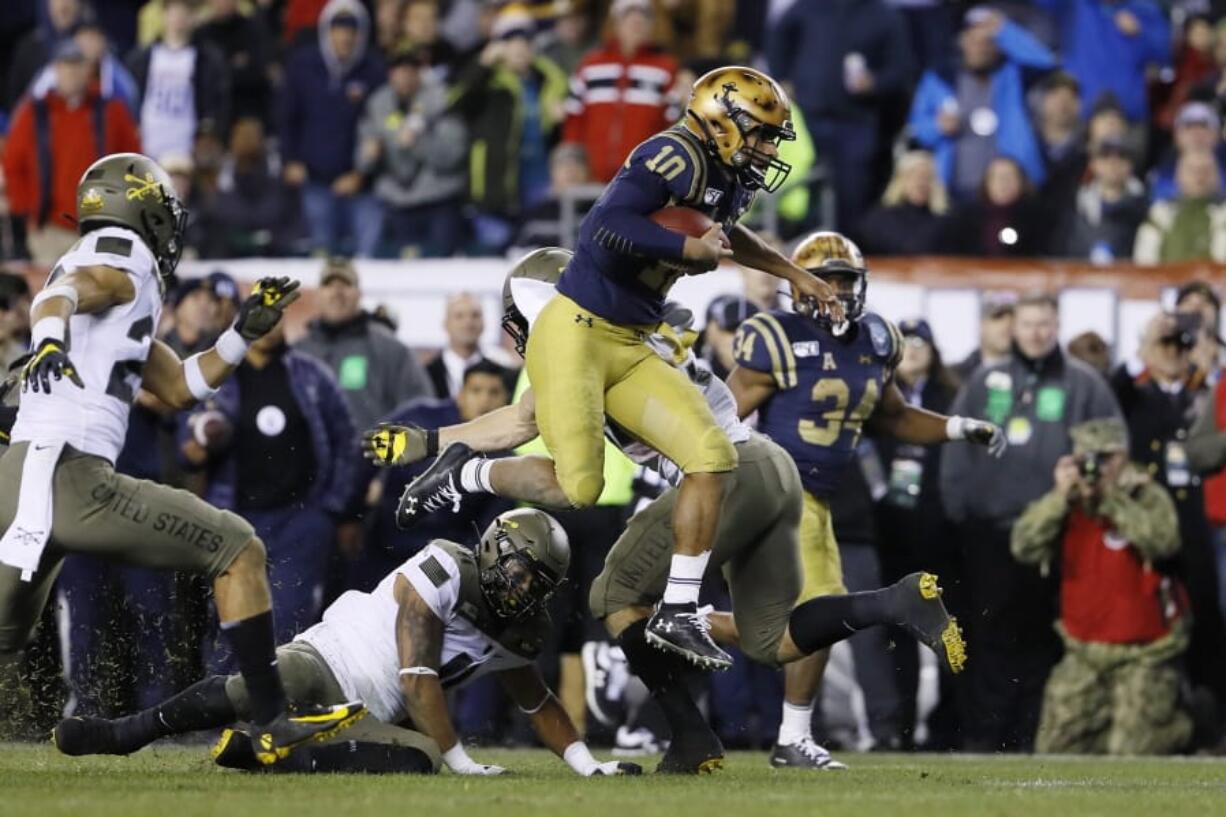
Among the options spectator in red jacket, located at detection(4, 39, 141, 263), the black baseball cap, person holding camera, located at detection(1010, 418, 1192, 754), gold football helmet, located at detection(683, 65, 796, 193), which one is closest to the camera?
gold football helmet, located at detection(683, 65, 796, 193)

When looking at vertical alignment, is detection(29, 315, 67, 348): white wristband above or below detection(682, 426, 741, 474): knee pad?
above

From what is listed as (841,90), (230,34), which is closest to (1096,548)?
(841,90)

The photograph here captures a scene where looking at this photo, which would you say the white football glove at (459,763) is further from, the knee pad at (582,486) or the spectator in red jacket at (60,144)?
the spectator in red jacket at (60,144)

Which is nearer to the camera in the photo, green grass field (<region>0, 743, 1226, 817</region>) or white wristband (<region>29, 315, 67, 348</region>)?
green grass field (<region>0, 743, 1226, 817</region>)

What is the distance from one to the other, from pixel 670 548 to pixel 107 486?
2.12 metres

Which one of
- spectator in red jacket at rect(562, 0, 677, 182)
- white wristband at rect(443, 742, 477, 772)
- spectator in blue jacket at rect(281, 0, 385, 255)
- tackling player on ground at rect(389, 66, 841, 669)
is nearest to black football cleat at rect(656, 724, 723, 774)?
tackling player on ground at rect(389, 66, 841, 669)

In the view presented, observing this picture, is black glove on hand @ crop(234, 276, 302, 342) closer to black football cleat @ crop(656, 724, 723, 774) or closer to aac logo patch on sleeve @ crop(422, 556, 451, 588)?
aac logo patch on sleeve @ crop(422, 556, 451, 588)

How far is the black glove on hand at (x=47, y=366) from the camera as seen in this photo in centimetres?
790

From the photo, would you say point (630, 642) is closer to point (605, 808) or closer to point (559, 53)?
point (605, 808)

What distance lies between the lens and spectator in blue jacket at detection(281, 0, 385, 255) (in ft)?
51.5

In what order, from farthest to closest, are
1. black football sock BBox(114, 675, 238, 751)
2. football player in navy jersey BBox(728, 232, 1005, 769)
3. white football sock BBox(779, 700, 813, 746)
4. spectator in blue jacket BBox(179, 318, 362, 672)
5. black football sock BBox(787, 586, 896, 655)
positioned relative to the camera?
1. spectator in blue jacket BBox(179, 318, 362, 672)
2. football player in navy jersey BBox(728, 232, 1005, 769)
3. white football sock BBox(779, 700, 813, 746)
4. black football sock BBox(787, 586, 896, 655)
5. black football sock BBox(114, 675, 238, 751)

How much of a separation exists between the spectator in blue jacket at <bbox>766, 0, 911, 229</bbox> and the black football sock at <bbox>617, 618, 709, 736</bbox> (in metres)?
6.64

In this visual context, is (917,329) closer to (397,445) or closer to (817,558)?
(817,558)

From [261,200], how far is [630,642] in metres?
6.77
